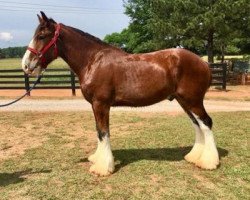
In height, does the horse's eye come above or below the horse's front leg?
above

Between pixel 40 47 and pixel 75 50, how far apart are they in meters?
0.60

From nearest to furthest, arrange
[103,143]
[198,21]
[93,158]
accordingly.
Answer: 1. [103,143]
2. [93,158]
3. [198,21]

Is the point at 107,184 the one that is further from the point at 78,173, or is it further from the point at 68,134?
the point at 68,134

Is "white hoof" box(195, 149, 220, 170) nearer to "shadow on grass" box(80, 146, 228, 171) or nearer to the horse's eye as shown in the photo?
"shadow on grass" box(80, 146, 228, 171)

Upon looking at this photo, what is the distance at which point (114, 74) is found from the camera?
20.9 feet

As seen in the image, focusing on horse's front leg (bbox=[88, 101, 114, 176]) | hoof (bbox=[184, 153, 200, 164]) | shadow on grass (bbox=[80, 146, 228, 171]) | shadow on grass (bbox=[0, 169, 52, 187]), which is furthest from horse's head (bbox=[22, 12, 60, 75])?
hoof (bbox=[184, 153, 200, 164])

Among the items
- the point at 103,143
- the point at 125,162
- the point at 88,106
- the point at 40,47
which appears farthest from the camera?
the point at 88,106

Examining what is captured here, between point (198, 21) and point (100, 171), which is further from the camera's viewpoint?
point (198, 21)

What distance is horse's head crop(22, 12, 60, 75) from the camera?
626 centimetres

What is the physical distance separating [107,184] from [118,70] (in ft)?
6.13

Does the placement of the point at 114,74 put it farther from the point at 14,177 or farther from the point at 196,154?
the point at 14,177

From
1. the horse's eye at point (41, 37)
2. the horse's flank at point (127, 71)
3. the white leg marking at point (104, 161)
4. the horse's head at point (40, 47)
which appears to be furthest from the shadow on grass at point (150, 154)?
the horse's eye at point (41, 37)

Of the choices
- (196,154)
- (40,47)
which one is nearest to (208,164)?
(196,154)

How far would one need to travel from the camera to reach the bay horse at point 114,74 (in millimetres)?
6309
